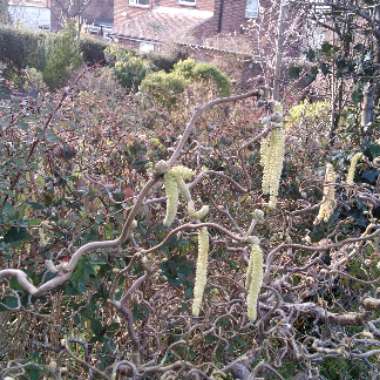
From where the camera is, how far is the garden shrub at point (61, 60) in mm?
12305

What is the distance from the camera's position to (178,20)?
2398 cm

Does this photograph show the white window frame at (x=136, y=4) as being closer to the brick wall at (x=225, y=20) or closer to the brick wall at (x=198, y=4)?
the brick wall at (x=198, y=4)

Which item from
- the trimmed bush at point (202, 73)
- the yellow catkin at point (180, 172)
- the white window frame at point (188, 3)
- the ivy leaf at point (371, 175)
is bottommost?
the trimmed bush at point (202, 73)

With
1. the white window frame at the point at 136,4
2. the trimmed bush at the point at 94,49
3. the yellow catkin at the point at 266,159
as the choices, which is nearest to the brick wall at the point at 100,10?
the white window frame at the point at 136,4

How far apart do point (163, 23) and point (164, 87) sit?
16.7m

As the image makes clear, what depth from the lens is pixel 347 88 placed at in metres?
5.06

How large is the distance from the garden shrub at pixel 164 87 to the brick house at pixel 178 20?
36.2 ft

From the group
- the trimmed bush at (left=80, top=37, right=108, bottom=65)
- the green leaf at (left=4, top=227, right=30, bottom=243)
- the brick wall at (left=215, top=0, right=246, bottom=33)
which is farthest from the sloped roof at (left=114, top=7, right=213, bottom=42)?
the green leaf at (left=4, top=227, right=30, bottom=243)

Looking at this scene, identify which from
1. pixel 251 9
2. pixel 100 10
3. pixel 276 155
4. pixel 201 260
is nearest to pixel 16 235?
pixel 201 260

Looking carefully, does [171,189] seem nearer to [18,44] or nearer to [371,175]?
[371,175]

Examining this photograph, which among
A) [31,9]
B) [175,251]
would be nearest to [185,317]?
[175,251]

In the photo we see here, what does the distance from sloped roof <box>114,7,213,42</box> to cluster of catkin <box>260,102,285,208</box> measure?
2082cm

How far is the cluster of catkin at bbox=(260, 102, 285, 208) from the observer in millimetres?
1062

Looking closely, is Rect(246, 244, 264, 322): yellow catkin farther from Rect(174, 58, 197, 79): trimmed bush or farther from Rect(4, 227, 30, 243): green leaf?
Rect(174, 58, 197, 79): trimmed bush
